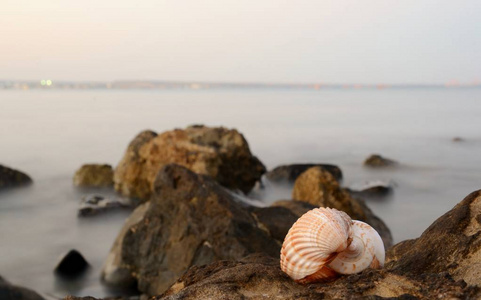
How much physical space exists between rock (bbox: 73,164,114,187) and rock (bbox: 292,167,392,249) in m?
6.97

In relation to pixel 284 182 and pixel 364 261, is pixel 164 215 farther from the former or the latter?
pixel 284 182

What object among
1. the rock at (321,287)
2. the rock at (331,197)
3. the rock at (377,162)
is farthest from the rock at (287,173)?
the rock at (321,287)

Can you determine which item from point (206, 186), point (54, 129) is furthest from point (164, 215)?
point (54, 129)

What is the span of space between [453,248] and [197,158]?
29.3 feet

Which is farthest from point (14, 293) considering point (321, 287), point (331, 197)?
point (331, 197)

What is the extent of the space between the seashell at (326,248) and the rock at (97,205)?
9.87 m

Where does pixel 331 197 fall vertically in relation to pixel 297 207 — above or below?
below

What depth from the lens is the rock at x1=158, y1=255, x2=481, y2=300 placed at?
7.49 ft

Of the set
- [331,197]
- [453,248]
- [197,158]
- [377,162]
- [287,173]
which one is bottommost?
[377,162]

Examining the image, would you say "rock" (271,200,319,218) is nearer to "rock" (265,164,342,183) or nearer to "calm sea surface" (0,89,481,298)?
"calm sea surface" (0,89,481,298)

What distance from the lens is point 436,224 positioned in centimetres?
325

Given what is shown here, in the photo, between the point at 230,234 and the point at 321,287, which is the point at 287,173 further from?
the point at 321,287

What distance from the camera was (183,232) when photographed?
6473 mm

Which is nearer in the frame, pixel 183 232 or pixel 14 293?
pixel 14 293
